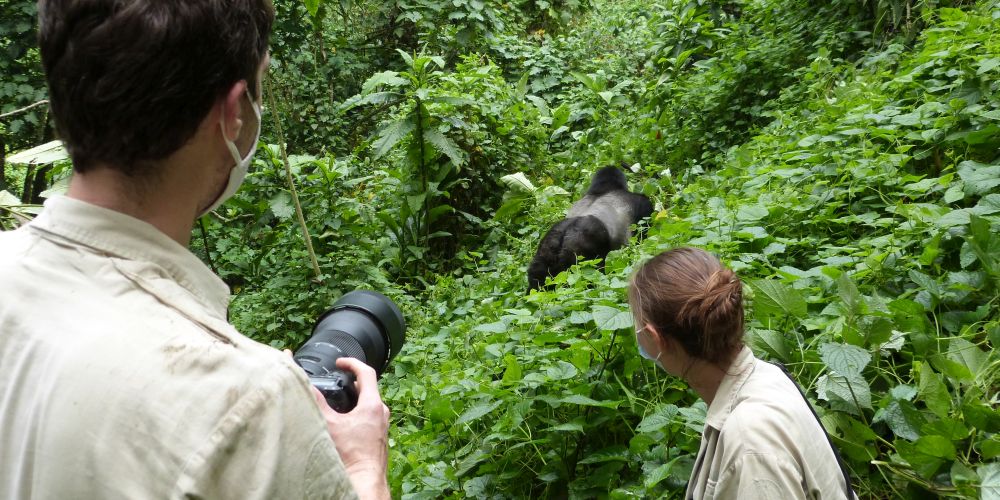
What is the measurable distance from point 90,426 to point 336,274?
517 centimetres

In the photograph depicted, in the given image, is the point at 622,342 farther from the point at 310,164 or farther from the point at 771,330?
the point at 310,164

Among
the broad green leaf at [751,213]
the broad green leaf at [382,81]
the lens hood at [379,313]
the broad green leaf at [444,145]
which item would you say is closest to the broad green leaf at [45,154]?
the lens hood at [379,313]

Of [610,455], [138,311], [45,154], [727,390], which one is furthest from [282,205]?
[138,311]

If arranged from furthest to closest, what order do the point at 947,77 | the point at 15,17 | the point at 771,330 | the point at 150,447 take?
the point at 15,17, the point at 947,77, the point at 771,330, the point at 150,447

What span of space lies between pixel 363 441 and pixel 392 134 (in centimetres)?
558

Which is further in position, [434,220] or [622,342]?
[434,220]

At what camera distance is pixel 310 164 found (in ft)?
20.5

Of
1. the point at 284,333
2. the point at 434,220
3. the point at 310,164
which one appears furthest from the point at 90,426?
the point at 434,220

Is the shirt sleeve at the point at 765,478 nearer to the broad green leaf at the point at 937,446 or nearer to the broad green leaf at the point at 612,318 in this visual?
the broad green leaf at the point at 937,446

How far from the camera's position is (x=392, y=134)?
6.46 meters

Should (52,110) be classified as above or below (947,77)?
above

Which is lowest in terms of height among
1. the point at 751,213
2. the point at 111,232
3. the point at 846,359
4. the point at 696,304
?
the point at 751,213

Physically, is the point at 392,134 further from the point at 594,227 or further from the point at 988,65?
the point at 988,65

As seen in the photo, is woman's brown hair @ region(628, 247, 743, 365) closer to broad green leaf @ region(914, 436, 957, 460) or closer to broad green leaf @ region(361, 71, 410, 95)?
broad green leaf @ region(914, 436, 957, 460)
